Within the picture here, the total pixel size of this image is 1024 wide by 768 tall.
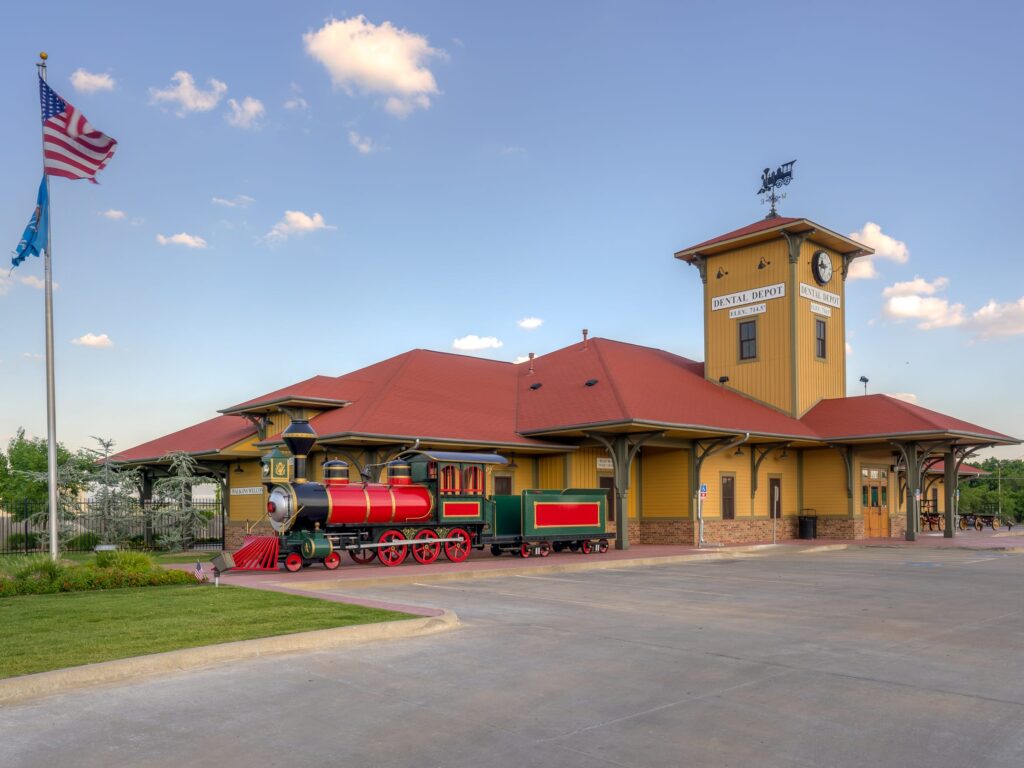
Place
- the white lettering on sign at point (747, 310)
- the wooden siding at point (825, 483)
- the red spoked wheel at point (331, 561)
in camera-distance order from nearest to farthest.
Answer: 1. the red spoked wheel at point (331, 561)
2. the wooden siding at point (825, 483)
3. the white lettering on sign at point (747, 310)

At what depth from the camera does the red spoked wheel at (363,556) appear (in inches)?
864

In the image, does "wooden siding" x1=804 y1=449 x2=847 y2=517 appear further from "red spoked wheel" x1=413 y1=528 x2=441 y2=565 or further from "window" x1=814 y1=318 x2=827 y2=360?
"red spoked wheel" x1=413 y1=528 x2=441 y2=565

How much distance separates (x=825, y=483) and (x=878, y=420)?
3.47 meters

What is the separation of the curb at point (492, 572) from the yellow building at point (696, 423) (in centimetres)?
293

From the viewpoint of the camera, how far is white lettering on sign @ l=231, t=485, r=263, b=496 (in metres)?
30.1

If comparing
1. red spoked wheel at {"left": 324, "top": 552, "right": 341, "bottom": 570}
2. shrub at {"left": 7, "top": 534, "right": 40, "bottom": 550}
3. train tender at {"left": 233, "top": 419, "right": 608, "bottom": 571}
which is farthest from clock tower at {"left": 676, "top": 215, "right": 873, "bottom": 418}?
shrub at {"left": 7, "top": 534, "right": 40, "bottom": 550}

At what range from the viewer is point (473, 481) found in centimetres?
2317

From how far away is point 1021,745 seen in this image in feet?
21.0

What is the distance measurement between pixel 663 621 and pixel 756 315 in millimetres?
24515

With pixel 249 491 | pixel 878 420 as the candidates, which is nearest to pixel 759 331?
pixel 878 420

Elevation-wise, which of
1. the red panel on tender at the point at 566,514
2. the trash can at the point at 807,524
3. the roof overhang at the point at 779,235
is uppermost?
the roof overhang at the point at 779,235

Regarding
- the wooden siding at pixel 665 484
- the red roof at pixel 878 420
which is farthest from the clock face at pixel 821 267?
the wooden siding at pixel 665 484

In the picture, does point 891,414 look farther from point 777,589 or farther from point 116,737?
point 116,737

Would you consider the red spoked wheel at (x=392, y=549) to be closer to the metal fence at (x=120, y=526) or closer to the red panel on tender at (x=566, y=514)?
the red panel on tender at (x=566, y=514)
